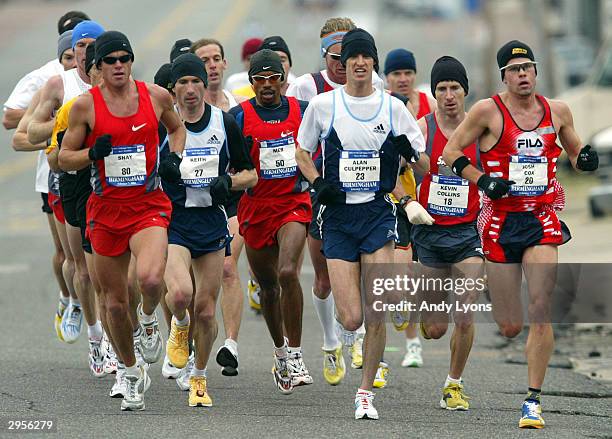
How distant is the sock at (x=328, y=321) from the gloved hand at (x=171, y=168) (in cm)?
213

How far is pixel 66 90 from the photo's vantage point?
11492 millimetres

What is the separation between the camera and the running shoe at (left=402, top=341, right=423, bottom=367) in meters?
12.6

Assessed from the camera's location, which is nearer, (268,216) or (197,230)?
(197,230)

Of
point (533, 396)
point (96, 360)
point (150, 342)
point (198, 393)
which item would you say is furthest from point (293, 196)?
point (533, 396)

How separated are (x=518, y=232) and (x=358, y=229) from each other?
3.41 ft

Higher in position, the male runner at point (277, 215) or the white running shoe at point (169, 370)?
the male runner at point (277, 215)

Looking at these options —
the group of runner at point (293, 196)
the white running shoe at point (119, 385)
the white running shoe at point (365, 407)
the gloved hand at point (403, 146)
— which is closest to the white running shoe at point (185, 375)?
the group of runner at point (293, 196)

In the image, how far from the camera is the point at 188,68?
10336 millimetres

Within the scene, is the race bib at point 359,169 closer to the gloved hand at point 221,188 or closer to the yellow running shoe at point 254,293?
the gloved hand at point 221,188

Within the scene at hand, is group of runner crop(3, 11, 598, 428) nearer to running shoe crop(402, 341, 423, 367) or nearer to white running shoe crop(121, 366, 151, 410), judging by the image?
white running shoe crop(121, 366, 151, 410)

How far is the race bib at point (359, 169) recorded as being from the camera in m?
10.0

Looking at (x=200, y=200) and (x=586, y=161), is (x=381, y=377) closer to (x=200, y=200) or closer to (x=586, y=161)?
(x=200, y=200)

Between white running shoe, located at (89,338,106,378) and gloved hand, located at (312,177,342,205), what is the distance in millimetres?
2578

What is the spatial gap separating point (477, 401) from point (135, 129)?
10.1ft
